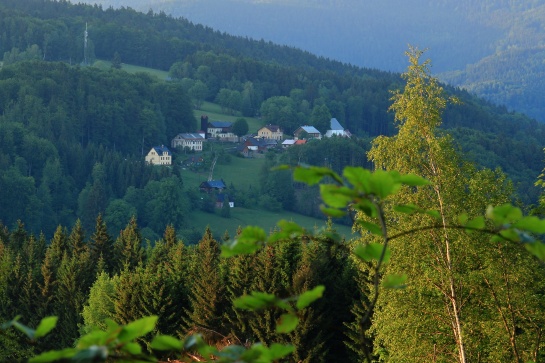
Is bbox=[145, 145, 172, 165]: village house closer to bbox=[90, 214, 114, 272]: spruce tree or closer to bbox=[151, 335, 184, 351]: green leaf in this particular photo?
bbox=[90, 214, 114, 272]: spruce tree

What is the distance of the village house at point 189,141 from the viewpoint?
523ft

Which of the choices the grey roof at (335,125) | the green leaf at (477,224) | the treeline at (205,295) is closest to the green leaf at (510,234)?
the green leaf at (477,224)

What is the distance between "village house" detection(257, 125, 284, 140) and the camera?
568 feet

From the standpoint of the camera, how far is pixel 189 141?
16062 centimetres

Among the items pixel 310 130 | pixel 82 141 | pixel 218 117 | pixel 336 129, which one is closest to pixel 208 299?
pixel 82 141

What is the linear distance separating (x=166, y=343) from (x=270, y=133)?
170 m

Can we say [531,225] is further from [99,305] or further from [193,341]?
[99,305]

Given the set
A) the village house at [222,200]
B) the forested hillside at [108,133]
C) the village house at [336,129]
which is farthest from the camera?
the village house at [336,129]

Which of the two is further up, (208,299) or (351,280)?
(351,280)

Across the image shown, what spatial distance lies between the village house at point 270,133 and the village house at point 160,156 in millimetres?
25564

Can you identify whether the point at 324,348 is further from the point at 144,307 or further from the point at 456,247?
the point at 456,247

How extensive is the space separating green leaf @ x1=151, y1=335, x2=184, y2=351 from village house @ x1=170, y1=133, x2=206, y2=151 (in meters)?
156

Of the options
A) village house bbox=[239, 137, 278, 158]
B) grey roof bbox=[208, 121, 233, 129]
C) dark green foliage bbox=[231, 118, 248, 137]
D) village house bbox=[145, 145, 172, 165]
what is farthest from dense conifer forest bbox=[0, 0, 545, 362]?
grey roof bbox=[208, 121, 233, 129]

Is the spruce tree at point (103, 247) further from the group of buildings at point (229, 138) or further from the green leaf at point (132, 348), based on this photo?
the group of buildings at point (229, 138)
